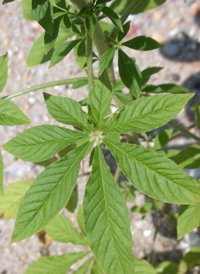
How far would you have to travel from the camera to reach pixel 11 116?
796 millimetres

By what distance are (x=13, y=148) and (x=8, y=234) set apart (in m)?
1.38

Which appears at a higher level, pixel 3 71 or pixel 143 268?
pixel 3 71

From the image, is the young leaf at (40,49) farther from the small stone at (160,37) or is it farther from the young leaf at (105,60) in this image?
the small stone at (160,37)

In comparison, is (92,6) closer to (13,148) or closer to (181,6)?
(13,148)

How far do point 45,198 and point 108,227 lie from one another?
0.16 m

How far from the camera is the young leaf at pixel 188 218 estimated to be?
98cm

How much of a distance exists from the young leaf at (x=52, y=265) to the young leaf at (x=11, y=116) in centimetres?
68

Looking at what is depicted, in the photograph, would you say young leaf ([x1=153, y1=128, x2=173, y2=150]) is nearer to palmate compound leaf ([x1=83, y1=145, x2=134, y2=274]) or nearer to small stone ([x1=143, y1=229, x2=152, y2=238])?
palmate compound leaf ([x1=83, y1=145, x2=134, y2=274])

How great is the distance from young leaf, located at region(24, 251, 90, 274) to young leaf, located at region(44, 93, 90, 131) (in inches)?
26.6

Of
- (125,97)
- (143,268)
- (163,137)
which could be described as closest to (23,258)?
(143,268)

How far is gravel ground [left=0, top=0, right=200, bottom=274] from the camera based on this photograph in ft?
5.96

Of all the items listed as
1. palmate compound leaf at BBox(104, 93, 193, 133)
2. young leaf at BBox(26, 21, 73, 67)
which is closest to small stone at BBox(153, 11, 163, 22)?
young leaf at BBox(26, 21, 73, 67)

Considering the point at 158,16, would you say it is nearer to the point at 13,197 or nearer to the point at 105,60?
the point at 105,60

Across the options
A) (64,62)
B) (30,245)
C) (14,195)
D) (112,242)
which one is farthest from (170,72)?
(112,242)
